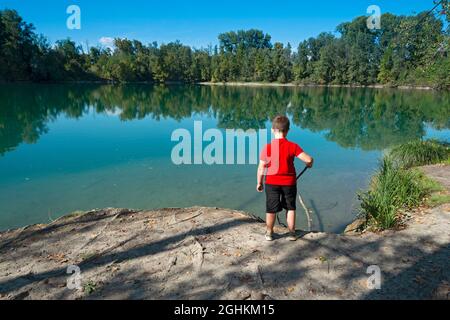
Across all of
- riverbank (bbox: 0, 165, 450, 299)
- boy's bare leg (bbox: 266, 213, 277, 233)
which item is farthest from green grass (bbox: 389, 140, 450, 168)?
boy's bare leg (bbox: 266, 213, 277, 233)

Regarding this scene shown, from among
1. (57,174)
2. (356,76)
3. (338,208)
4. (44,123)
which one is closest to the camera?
(338,208)

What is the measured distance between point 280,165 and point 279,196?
1.53 ft

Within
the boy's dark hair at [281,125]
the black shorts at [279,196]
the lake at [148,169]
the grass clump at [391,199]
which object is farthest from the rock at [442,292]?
the lake at [148,169]

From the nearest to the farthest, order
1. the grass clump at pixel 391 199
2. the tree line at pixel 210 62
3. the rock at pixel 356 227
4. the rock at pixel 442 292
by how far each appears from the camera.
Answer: the rock at pixel 442 292, the grass clump at pixel 391 199, the rock at pixel 356 227, the tree line at pixel 210 62

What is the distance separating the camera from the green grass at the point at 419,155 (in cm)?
954

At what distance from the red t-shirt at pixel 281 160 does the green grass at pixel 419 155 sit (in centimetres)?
685

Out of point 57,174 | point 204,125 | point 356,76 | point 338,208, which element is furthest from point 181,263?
point 356,76

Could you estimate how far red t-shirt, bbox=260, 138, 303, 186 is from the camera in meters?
4.13

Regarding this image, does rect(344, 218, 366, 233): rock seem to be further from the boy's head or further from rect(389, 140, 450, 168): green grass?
rect(389, 140, 450, 168): green grass

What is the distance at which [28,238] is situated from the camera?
4762mm

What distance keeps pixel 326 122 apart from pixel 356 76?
60.2 meters

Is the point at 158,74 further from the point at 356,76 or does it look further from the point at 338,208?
the point at 338,208

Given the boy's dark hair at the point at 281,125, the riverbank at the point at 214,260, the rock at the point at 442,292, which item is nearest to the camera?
the rock at the point at 442,292

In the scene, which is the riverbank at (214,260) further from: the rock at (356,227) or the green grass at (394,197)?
the rock at (356,227)
